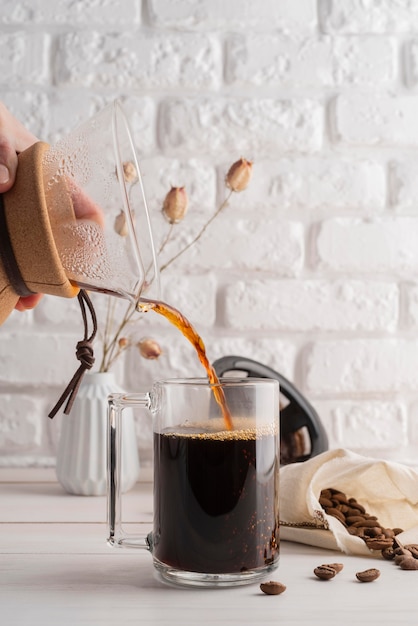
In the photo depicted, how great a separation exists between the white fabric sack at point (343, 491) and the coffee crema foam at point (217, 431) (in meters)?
0.21

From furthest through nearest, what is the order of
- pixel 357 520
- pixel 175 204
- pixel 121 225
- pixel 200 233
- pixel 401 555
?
pixel 200 233, pixel 175 204, pixel 357 520, pixel 401 555, pixel 121 225

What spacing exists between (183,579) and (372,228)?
931mm

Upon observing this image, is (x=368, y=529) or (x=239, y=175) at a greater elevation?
(x=239, y=175)

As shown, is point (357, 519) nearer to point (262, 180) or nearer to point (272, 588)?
point (272, 588)

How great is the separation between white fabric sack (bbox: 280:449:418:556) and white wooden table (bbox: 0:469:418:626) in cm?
3

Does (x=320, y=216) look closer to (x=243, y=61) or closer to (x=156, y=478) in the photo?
(x=243, y=61)

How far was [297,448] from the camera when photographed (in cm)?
124

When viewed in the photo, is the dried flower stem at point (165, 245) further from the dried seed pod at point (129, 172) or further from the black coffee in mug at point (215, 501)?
the black coffee in mug at point (215, 501)

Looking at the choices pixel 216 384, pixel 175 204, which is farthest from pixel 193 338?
pixel 175 204

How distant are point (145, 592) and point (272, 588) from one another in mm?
117

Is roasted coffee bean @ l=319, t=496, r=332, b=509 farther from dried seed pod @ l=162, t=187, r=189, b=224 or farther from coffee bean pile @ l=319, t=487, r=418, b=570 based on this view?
dried seed pod @ l=162, t=187, r=189, b=224

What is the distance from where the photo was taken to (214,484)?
2.31ft

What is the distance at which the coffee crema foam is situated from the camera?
71cm

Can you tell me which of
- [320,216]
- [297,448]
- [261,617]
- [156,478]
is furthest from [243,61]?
[261,617]
